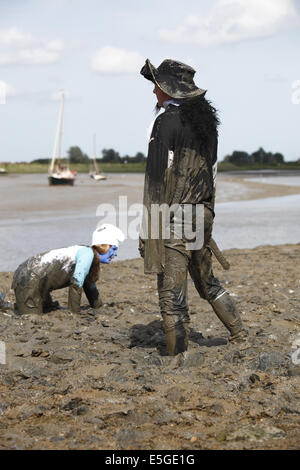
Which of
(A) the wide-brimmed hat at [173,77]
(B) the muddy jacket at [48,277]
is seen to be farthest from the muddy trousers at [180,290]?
(B) the muddy jacket at [48,277]

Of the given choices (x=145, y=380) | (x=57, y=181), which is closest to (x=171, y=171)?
(x=145, y=380)

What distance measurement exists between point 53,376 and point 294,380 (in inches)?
72.3

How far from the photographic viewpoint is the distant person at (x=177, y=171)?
509 centimetres

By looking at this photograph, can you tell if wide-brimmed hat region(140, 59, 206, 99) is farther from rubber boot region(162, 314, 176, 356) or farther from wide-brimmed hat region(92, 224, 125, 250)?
wide-brimmed hat region(92, 224, 125, 250)

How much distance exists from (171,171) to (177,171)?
0.05 metres

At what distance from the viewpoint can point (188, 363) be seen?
531cm

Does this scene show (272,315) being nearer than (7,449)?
No

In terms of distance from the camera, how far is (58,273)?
7199 millimetres

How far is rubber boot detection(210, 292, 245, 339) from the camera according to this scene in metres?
5.62

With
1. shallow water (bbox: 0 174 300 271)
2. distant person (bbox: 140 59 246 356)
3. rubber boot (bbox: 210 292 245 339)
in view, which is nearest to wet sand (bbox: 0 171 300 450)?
rubber boot (bbox: 210 292 245 339)

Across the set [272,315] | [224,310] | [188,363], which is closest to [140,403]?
[188,363]

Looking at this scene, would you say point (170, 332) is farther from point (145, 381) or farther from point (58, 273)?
point (58, 273)
